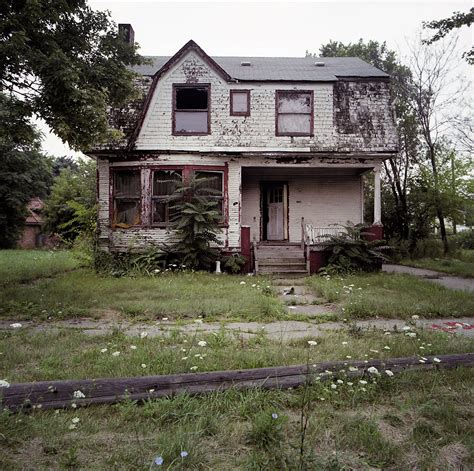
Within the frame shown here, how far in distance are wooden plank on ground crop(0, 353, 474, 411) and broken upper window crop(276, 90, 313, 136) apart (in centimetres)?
1103

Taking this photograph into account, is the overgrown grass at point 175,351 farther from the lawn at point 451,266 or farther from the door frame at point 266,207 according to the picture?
the door frame at point 266,207

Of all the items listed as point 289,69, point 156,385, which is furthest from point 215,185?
point 156,385

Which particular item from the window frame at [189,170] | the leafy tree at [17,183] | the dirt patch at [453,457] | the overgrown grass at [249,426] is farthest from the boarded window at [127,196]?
the leafy tree at [17,183]

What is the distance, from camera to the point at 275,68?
48.1ft

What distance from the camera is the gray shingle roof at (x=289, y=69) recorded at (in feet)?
44.7

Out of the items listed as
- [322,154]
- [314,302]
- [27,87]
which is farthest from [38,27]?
[322,154]

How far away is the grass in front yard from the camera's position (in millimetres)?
6575

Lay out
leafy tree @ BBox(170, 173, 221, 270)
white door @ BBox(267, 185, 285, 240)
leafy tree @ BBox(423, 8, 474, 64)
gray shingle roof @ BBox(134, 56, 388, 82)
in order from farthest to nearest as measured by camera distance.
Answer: white door @ BBox(267, 185, 285, 240), gray shingle roof @ BBox(134, 56, 388, 82), leafy tree @ BBox(170, 173, 221, 270), leafy tree @ BBox(423, 8, 474, 64)

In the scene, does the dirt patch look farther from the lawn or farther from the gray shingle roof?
the gray shingle roof

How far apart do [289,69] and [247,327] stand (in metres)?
11.9

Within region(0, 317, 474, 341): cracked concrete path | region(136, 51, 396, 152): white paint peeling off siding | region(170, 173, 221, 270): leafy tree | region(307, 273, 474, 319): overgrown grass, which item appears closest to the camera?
region(0, 317, 474, 341): cracked concrete path

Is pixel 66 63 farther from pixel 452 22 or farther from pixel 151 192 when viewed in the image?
pixel 452 22

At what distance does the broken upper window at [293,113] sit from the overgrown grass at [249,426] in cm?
1078

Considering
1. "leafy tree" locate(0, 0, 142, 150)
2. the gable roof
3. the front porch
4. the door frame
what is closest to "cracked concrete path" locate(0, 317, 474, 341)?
"leafy tree" locate(0, 0, 142, 150)
